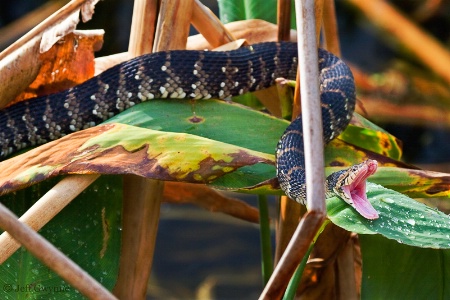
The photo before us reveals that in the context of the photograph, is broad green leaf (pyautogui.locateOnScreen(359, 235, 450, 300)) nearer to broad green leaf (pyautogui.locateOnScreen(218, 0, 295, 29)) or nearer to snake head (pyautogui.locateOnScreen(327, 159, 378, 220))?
snake head (pyautogui.locateOnScreen(327, 159, 378, 220))

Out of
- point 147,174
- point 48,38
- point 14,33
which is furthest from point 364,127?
point 14,33

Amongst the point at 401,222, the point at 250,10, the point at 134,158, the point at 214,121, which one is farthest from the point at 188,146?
the point at 250,10

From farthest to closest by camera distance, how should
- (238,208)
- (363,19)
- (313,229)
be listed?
(363,19) → (238,208) → (313,229)

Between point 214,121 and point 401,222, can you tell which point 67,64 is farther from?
point 401,222

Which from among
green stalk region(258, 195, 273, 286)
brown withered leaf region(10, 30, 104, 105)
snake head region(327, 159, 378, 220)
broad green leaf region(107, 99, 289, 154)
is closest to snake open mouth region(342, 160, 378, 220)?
snake head region(327, 159, 378, 220)

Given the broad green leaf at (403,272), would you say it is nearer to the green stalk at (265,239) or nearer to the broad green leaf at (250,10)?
the green stalk at (265,239)

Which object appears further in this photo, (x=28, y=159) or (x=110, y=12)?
(x=110, y=12)

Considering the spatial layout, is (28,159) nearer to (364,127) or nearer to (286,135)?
(286,135)
